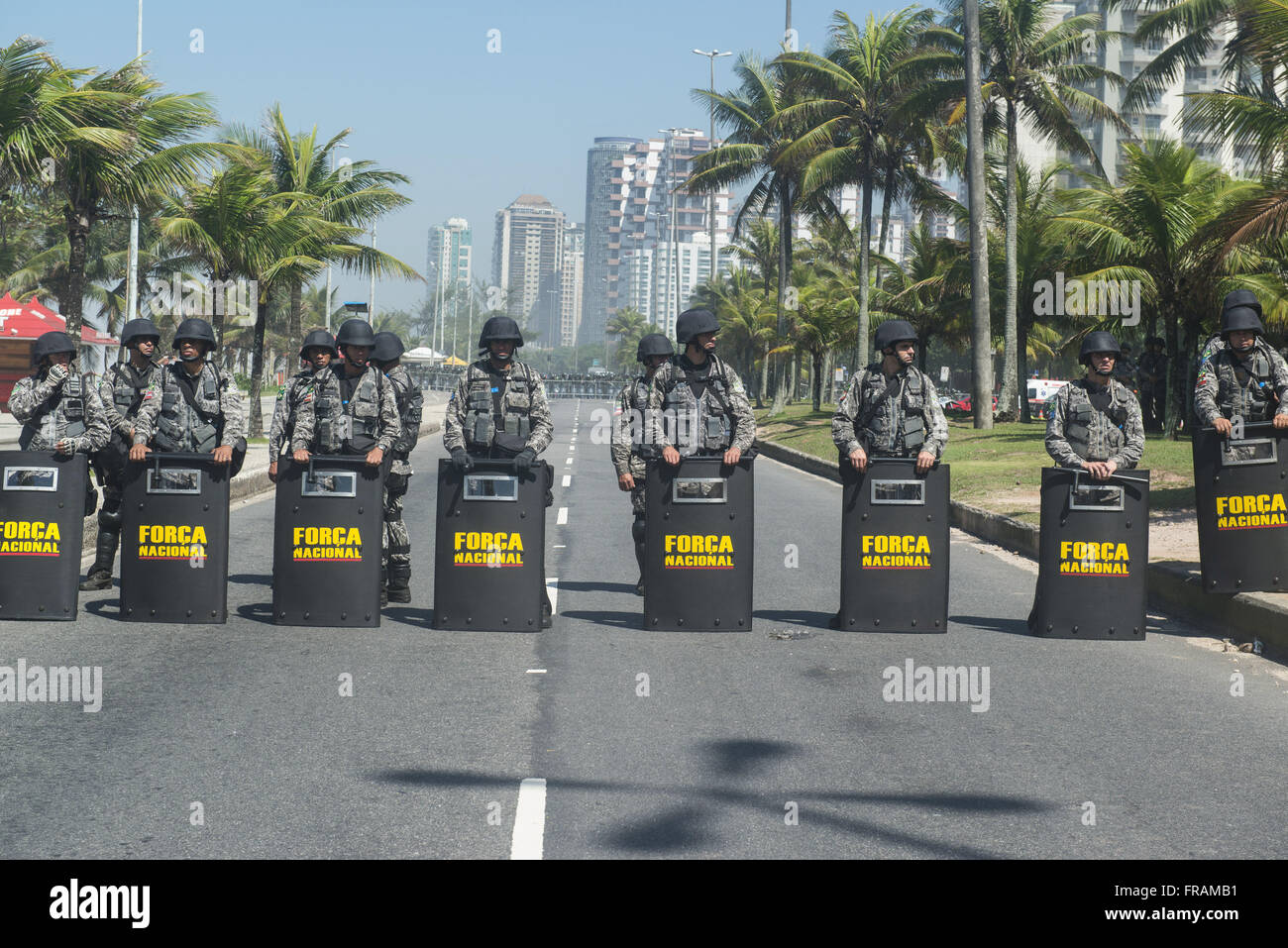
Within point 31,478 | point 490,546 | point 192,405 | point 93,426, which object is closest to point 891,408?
point 490,546

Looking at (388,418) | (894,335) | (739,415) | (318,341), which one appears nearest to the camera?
(894,335)

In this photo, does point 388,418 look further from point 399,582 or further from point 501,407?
point 399,582

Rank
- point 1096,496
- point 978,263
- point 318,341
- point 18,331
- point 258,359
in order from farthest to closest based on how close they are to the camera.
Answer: point 18,331 < point 978,263 < point 258,359 < point 318,341 < point 1096,496

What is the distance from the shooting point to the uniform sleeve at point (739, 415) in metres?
9.36

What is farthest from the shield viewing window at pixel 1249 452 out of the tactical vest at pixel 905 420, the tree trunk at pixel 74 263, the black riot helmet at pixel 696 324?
the tree trunk at pixel 74 263

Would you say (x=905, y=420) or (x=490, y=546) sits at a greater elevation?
(x=905, y=420)

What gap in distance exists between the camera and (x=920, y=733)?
6719mm

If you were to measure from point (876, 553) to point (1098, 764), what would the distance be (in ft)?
10.7

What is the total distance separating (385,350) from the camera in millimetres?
10258

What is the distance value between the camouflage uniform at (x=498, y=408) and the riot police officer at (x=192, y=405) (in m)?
Answer: 1.51

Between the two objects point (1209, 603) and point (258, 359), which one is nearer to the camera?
point (1209, 603)

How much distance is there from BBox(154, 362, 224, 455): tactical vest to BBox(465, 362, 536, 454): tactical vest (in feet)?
5.80

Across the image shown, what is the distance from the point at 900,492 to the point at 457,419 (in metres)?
3.02

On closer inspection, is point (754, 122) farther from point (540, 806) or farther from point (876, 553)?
point (540, 806)
